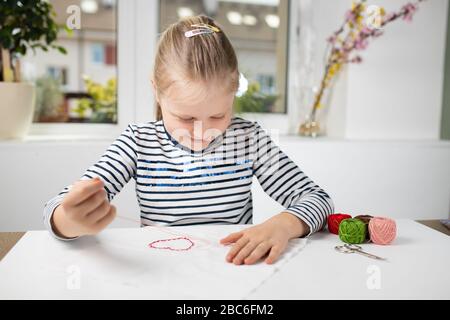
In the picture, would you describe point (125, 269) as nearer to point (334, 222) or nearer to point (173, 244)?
point (173, 244)

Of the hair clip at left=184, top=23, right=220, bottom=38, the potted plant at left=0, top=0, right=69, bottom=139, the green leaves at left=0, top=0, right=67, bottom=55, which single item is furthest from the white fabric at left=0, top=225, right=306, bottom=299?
the green leaves at left=0, top=0, right=67, bottom=55

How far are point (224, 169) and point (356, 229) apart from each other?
0.37 metres

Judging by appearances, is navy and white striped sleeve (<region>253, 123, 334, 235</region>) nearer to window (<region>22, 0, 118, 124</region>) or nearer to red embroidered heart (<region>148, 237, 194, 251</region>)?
red embroidered heart (<region>148, 237, 194, 251</region>)

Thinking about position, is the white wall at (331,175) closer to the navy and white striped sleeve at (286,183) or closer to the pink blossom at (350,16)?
the pink blossom at (350,16)

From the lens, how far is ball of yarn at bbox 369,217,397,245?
0.74 m

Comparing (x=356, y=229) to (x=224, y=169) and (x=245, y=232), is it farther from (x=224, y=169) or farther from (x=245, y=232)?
(x=224, y=169)

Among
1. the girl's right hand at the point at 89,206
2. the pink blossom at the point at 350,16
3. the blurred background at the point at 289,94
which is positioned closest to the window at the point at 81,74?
the blurred background at the point at 289,94

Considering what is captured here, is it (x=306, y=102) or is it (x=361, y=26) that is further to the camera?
(x=306, y=102)

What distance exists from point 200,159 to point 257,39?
3.80ft

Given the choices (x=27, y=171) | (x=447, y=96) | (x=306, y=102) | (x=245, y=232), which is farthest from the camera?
(x=306, y=102)

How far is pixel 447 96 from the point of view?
187 cm

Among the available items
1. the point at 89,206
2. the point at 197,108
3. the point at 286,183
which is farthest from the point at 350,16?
the point at 89,206
